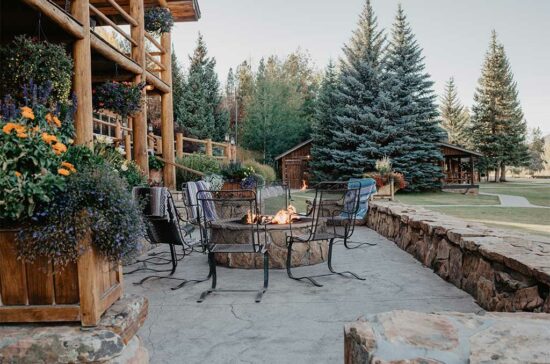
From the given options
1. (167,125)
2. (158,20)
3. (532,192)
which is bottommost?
(532,192)

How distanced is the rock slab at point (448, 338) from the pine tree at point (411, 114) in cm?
2060

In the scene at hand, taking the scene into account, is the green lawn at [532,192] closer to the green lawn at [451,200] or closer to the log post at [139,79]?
the green lawn at [451,200]

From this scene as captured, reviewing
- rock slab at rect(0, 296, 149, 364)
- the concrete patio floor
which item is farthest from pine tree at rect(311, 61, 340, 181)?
rock slab at rect(0, 296, 149, 364)

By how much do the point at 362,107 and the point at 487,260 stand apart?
20.6m

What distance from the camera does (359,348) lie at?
155cm

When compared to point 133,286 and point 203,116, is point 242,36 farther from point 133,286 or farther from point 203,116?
point 133,286

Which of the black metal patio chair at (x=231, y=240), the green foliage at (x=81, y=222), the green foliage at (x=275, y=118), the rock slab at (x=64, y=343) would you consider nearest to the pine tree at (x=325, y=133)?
the green foliage at (x=275, y=118)

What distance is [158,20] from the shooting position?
9.14m

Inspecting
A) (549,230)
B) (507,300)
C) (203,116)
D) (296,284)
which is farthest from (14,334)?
(203,116)

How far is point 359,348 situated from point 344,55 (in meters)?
25.7

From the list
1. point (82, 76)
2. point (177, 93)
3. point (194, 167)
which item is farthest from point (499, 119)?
point (82, 76)

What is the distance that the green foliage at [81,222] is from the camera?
72.6 inches

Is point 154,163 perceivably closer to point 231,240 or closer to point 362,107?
point 231,240

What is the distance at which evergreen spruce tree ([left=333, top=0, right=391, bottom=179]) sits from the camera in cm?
2203
